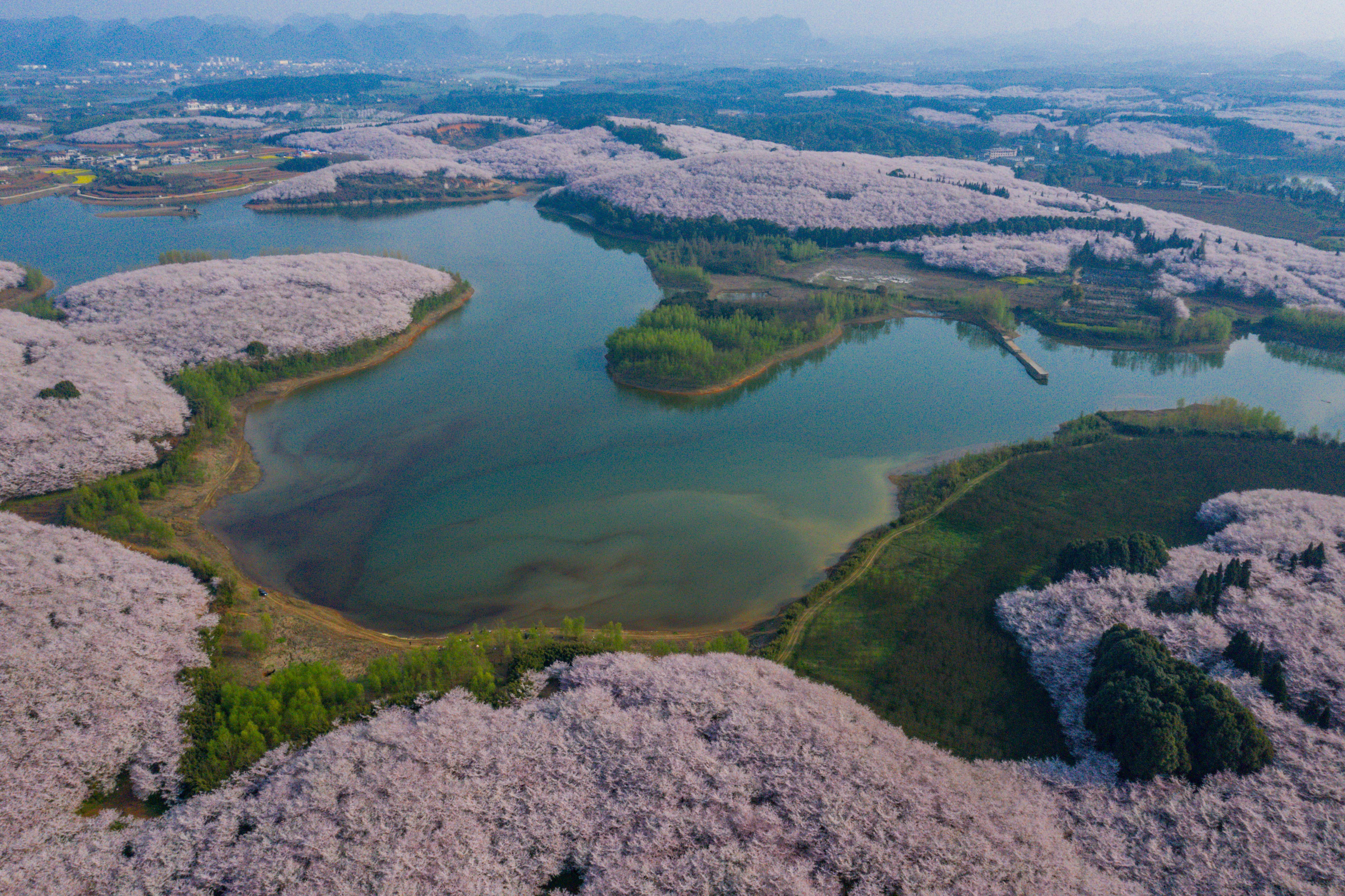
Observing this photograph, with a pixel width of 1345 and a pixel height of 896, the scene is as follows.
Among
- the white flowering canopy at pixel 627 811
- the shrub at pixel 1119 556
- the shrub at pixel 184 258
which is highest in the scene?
the shrub at pixel 184 258

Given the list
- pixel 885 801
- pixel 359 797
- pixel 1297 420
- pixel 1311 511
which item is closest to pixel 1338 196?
pixel 1297 420

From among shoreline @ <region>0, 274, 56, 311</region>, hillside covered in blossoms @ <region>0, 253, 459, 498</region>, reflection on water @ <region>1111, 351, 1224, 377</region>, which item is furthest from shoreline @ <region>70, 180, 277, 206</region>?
reflection on water @ <region>1111, 351, 1224, 377</region>

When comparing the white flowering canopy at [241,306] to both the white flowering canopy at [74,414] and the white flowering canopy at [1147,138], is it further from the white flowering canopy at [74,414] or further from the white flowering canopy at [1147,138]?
the white flowering canopy at [1147,138]

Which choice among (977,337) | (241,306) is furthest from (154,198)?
(977,337)

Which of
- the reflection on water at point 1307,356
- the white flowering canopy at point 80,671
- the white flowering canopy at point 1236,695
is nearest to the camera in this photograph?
the white flowering canopy at point 1236,695

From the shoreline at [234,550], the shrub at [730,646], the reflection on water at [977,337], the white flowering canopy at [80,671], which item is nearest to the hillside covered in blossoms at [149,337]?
the shoreline at [234,550]

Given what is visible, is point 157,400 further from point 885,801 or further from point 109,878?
point 885,801

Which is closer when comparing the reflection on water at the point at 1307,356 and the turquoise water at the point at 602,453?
the turquoise water at the point at 602,453
